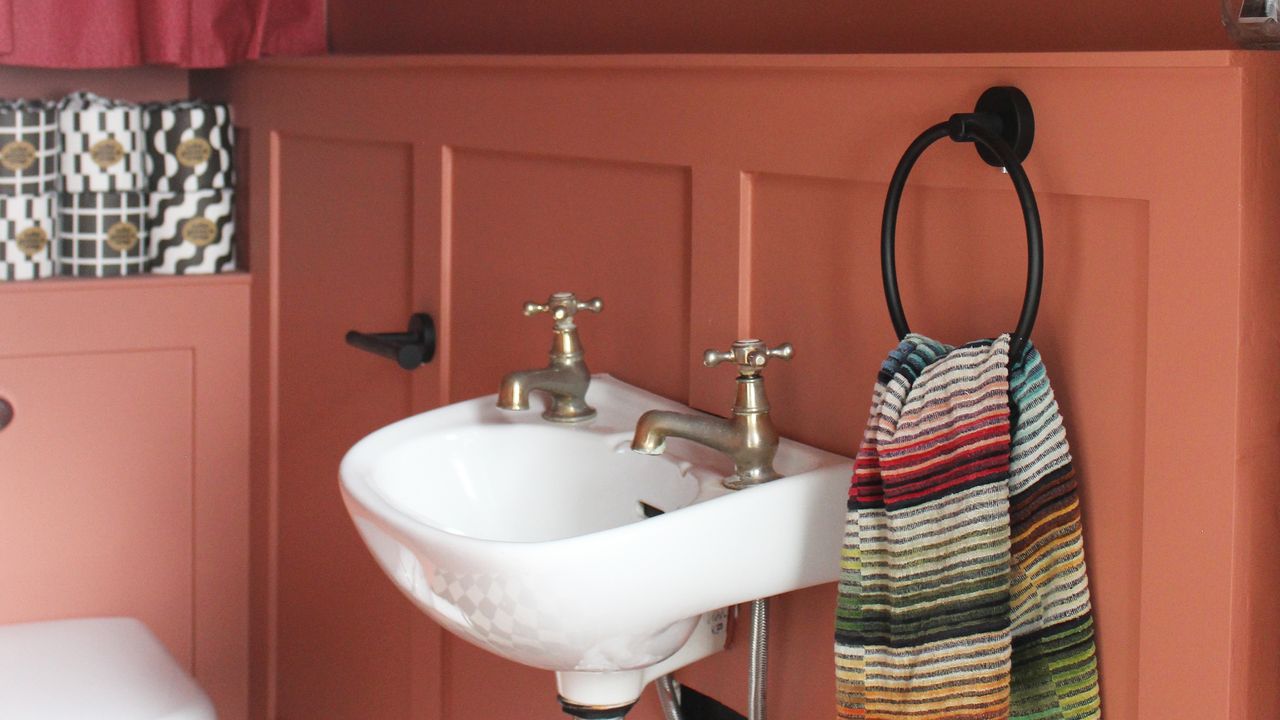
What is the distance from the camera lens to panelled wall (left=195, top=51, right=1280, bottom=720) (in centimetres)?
84

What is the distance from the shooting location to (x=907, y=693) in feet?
2.99

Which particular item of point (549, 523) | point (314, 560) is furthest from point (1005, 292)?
point (314, 560)

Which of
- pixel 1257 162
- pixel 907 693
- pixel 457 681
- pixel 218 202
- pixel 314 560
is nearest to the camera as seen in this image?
pixel 1257 162

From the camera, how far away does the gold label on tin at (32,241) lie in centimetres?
208

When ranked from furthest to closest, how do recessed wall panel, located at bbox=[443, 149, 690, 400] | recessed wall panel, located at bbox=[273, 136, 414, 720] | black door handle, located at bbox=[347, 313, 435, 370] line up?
recessed wall panel, located at bbox=[273, 136, 414, 720], black door handle, located at bbox=[347, 313, 435, 370], recessed wall panel, located at bbox=[443, 149, 690, 400]

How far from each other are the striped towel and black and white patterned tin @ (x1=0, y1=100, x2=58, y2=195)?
159 centimetres

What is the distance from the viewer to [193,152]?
2.19m

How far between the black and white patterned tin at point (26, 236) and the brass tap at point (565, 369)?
1.16 meters

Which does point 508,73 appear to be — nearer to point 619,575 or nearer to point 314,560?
point 619,575

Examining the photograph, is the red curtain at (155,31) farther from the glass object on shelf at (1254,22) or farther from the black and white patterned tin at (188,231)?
the glass object on shelf at (1254,22)

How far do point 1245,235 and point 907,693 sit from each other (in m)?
0.36

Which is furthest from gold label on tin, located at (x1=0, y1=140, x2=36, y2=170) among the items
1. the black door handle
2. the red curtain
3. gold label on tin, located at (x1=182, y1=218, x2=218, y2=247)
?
the black door handle

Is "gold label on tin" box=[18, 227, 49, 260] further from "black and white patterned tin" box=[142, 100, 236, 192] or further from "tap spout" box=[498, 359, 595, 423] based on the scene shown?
"tap spout" box=[498, 359, 595, 423]

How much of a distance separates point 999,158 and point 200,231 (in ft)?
5.25
